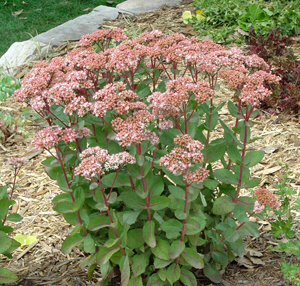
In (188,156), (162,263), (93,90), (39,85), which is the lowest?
(162,263)

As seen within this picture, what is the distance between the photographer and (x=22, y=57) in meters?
5.65

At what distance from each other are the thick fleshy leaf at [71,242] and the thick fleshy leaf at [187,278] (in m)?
0.60

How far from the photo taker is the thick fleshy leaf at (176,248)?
74.3 inches

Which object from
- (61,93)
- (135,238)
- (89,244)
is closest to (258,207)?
(135,238)

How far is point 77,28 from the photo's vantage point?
21.3ft

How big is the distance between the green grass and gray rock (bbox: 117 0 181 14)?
68cm

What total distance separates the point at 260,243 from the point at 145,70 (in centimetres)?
147

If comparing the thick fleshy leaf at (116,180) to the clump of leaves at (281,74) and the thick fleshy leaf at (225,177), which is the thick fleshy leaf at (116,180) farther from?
the clump of leaves at (281,74)

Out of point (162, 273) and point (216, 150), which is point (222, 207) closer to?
point (216, 150)

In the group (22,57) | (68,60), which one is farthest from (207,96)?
(22,57)

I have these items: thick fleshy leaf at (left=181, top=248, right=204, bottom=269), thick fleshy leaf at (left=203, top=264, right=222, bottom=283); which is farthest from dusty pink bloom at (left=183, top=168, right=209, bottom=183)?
thick fleshy leaf at (left=203, top=264, right=222, bottom=283)

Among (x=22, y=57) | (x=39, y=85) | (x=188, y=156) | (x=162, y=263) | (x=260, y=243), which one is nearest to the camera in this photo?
(x=188, y=156)

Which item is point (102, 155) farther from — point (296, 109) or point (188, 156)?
point (296, 109)

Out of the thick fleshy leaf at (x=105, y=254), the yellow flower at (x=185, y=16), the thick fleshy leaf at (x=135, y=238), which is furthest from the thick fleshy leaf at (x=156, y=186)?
the yellow flower at (x=185, y=16)
